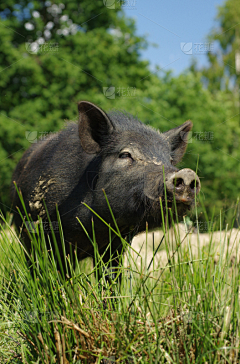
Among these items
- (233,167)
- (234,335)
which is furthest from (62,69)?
(234,335)

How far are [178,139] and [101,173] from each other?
100 centimetres

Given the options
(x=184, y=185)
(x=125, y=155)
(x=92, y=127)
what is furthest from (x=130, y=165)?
(x=184, y=185)

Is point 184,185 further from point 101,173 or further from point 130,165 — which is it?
point 101,173

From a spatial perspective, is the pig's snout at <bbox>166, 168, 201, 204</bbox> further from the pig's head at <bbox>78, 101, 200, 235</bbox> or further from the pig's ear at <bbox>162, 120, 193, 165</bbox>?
the pig's ear at <bbox>162, 120, 193, 165</bbox>

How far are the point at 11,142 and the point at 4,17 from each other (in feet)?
17.0

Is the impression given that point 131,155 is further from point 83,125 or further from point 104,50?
point 104,50

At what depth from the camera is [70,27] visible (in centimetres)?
1388

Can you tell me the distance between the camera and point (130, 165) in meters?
3.26

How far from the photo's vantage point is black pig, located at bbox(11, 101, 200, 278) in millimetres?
3117

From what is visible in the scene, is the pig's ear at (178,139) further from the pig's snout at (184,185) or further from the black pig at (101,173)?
the pig's snout at (184,185)

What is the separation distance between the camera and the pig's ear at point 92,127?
3.47m

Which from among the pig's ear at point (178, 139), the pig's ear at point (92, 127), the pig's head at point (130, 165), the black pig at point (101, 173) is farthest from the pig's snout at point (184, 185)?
the pig's ear at point (178, 139)

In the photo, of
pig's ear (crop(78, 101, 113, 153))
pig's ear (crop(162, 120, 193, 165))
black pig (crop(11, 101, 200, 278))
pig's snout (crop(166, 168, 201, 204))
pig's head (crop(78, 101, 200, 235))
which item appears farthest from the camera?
pig's ear (crop(162, 120, 193, 165))

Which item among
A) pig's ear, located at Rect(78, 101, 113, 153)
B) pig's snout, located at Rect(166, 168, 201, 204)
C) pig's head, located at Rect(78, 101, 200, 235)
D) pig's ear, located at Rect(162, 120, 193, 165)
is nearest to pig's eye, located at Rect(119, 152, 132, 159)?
pig's head, located at Rect(78, 101, 200, 235)
